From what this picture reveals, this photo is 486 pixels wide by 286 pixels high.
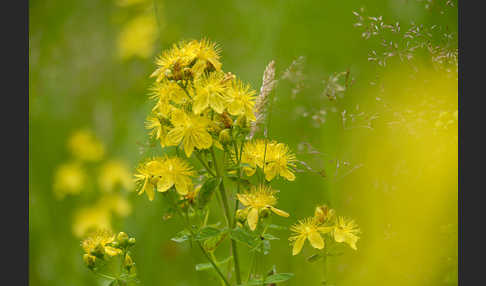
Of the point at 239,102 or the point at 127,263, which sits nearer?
the point at 239,102

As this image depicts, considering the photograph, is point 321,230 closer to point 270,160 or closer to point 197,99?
point 270,160

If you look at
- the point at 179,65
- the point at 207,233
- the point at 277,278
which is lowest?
the point at 277,278

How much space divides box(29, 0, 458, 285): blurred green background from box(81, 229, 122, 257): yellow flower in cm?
28

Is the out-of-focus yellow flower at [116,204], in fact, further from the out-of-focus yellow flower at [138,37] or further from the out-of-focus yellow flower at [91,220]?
the out-of-focus yellow flower at [138,37]

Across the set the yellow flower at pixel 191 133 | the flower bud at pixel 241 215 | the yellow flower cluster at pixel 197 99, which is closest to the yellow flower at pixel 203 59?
the yellow flower cluster at pixel 197 99

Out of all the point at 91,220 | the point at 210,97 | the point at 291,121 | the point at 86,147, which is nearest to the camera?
the point at 210,97

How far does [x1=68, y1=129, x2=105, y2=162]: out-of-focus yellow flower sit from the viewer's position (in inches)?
92.1

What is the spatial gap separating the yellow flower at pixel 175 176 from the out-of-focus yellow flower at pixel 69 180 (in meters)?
1.16

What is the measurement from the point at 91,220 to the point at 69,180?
0.20 metres

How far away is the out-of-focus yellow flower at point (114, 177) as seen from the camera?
7.32ft

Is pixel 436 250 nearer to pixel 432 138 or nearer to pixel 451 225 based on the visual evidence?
pixel 451 225

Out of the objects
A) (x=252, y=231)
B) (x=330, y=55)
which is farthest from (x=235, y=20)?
(x=252, y=231)

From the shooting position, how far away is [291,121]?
6.48 feet

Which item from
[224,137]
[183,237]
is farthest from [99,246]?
[224,137]
